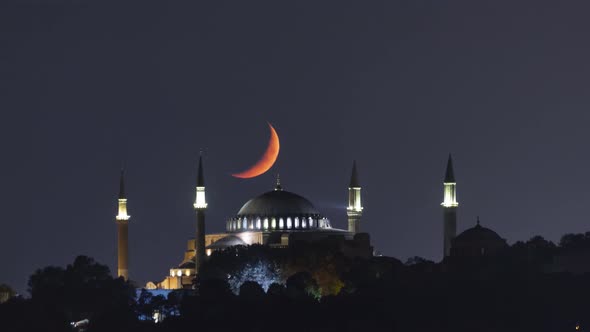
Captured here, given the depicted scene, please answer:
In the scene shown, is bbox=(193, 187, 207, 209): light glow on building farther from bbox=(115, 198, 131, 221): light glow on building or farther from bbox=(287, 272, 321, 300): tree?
bbox=(287, 272, 321, 300): tree

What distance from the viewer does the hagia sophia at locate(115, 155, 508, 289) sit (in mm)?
137625

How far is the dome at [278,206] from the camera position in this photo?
488ft

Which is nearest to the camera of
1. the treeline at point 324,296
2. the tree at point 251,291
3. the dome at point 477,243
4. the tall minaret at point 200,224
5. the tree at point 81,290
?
the treeline at point 324,296

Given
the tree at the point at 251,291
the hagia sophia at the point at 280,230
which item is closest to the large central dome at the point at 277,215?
the hagia sophia at the point at 280,230

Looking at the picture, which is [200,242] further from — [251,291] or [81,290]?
[251,291]

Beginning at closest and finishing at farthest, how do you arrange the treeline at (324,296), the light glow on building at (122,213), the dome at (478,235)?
the treeline at (324,296) < the dome at (478,235) < the light glow on building at (122,213)

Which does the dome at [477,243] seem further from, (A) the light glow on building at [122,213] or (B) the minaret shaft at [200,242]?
(A) the light glow on building at [122,213]

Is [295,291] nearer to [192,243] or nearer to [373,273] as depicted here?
[373,273]

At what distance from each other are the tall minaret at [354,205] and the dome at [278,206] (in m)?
2.35

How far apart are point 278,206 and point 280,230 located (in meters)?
1.66

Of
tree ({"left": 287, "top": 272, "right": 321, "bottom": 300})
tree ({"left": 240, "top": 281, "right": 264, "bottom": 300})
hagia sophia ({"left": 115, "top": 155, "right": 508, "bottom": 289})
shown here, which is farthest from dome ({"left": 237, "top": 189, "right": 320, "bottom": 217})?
tree ({"left": 240, "top": 281, "right": 264, "bottom": 300})

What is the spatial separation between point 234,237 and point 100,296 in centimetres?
1761

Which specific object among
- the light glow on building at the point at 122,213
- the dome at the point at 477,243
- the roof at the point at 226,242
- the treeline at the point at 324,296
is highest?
the light glow on building at the point at 122,213

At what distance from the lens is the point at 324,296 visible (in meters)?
123
